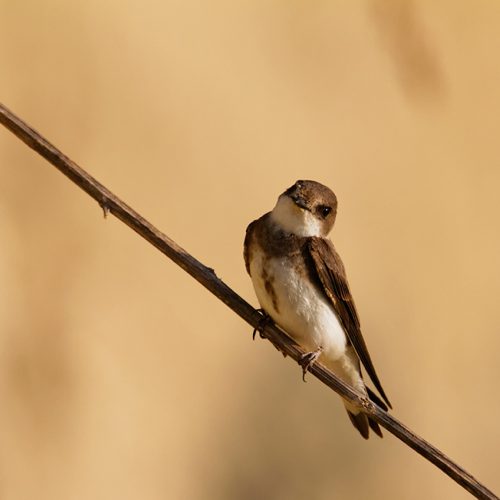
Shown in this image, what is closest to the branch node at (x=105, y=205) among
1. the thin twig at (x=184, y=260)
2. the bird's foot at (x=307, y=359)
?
the thin twig at (x=184, y=260)

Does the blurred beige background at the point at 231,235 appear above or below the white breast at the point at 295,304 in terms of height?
above

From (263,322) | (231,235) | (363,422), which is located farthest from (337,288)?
(231,235)

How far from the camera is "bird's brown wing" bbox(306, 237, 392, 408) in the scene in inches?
112

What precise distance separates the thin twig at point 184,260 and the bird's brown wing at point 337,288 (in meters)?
0.44

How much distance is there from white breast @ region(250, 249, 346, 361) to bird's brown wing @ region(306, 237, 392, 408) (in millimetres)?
25

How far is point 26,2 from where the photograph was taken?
13.4ft

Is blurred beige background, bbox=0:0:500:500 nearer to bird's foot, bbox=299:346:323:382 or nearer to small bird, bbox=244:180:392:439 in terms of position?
small bird, bbox=244:180:392:439

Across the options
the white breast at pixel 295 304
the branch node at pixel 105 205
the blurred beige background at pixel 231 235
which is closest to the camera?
the branch node at pixel 105 205

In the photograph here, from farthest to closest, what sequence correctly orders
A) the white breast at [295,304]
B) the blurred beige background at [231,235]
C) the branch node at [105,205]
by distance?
the blurred beige background at [231,235] → the white breast at [295,304] → the branch node at [105,205]

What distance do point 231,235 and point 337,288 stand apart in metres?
1.57

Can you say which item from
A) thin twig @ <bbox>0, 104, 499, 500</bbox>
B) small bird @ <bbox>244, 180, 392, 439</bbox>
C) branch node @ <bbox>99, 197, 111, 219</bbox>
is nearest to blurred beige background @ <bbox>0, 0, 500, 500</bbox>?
small bird @ <bbox>244, 180, 392, 439</bbox>

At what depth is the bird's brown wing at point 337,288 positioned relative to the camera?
112 inches

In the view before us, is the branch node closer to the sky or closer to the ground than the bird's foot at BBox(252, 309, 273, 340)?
closer to the ground

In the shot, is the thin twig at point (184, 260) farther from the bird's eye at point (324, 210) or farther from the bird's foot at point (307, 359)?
the bird's eye at point (324, 210)
